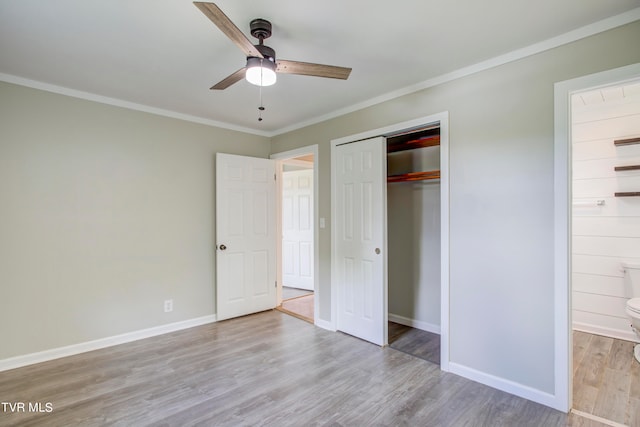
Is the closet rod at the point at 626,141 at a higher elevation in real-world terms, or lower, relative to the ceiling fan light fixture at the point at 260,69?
lower

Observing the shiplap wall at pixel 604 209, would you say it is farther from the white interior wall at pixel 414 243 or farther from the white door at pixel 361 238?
the white door at pixel 361 238

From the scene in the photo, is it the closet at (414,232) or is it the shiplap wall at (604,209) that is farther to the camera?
the closet at (414,232)

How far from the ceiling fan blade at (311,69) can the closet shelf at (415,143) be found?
1.76 metres

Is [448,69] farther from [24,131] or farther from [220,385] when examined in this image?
[24,131]

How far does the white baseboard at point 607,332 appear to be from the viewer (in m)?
3.13

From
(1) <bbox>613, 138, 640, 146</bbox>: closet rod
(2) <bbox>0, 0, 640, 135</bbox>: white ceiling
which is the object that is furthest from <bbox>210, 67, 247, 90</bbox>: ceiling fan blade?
(1) <bbox>613, 138, 640, 146</bbox>: closet rod

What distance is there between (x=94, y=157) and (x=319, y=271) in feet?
8.77

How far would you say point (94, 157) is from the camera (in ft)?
10.2

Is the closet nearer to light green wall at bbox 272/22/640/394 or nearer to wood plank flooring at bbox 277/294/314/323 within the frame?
light green wall at bbox 272/22/640/394

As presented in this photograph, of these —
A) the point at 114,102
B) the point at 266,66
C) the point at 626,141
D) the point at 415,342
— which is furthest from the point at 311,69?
the point at 626,141

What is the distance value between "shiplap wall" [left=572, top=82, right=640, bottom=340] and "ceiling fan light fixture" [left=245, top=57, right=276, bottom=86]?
326 cm

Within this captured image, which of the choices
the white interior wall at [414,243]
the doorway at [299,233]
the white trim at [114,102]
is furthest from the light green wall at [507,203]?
the doorway at [299,233]

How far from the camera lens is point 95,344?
3.07 metres

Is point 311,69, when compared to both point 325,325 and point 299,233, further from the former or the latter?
point 299,233
